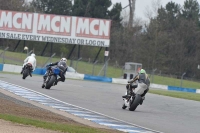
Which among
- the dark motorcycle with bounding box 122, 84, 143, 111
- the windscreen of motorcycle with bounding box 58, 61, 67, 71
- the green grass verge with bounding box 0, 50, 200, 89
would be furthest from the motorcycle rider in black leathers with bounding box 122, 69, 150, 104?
the green grass verge with bounding box 0, 50, 200, 89

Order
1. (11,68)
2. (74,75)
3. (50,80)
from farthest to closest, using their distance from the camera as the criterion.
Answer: (74,75) < (11,68) < (50,80)

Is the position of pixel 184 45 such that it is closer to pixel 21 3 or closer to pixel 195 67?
pixel 195 67

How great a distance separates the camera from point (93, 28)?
53469 millimetres

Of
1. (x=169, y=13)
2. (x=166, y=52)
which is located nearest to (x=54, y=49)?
(x=166, y=52)

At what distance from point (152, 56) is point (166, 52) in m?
4.31

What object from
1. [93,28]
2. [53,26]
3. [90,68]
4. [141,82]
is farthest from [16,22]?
[141,82]

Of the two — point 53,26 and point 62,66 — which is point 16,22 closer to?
point 53,26

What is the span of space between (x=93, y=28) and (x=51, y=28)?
3.83 metres

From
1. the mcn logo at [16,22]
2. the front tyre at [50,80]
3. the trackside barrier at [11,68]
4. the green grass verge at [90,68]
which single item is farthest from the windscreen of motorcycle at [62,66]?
the mcn logo at [16,22]

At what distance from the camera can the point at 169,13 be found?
87250 mm

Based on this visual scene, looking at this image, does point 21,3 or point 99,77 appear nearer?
point 99,77

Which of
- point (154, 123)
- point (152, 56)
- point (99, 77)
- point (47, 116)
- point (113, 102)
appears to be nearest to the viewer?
point (47, 116)

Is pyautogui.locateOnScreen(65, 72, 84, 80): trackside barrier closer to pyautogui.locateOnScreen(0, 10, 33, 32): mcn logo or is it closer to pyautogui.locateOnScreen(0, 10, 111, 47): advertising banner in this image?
pyautogui.locateOnScreen(0, 10, 111, 47): advertising banner

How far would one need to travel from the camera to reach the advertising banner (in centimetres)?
5300
